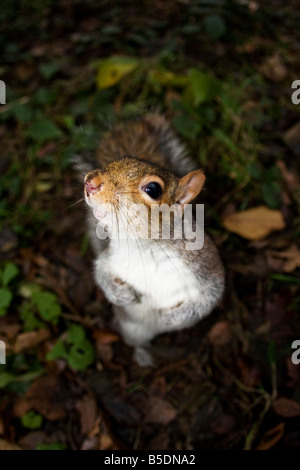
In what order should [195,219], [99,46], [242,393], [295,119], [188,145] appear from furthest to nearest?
[99,46], [295,119], [188,145], [242,393], [195,219]

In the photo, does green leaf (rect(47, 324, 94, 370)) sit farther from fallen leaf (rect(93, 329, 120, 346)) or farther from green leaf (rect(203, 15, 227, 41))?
green leaf (rect(203, 15, 227, 41))

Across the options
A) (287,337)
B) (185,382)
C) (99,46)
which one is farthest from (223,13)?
(185,382)

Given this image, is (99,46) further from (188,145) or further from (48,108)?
(188,145)

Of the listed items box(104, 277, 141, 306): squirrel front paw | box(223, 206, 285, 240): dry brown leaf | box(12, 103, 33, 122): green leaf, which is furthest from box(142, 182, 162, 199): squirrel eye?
box(12, 103, 33, 122): green leaf

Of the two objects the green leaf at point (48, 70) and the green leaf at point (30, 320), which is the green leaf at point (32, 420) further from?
the green leaf at point (48, 70)

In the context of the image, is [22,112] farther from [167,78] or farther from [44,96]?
[167,78]
